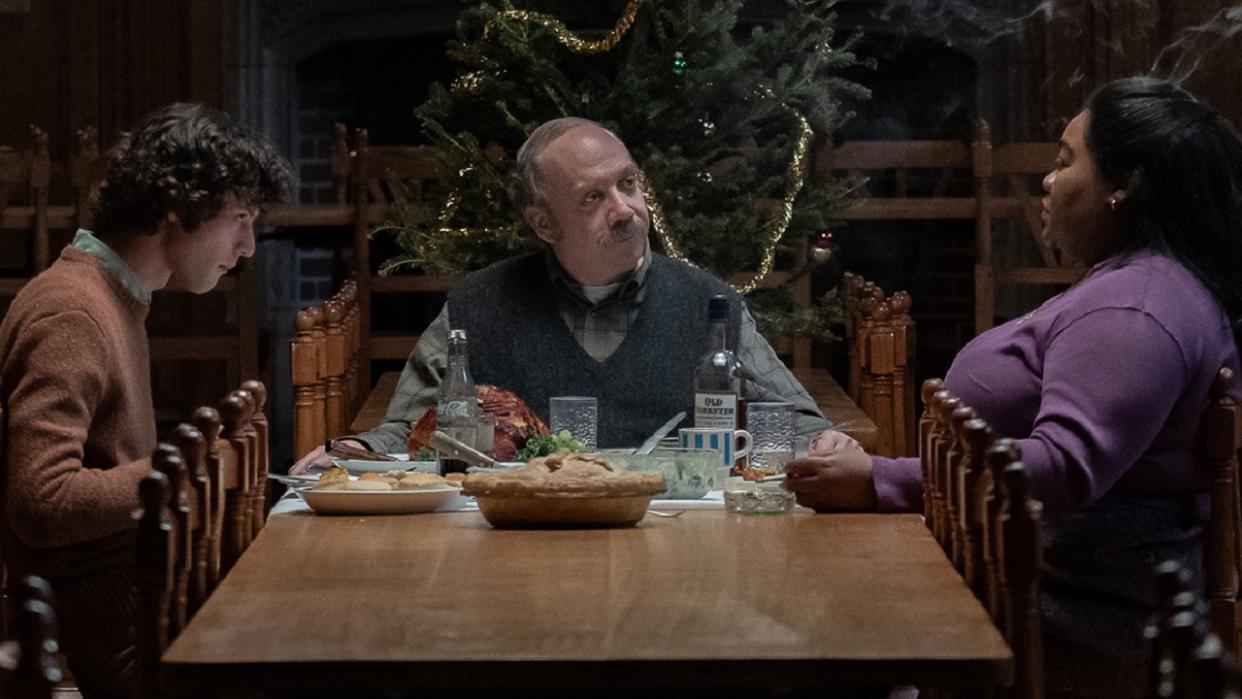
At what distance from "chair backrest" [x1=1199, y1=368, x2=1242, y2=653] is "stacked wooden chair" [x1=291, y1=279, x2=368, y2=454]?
1.88 meters

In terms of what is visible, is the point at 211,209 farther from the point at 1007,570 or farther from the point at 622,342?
the point at 1007,570

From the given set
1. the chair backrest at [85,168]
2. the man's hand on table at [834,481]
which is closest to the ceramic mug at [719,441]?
the man's hand on table at [834,481]

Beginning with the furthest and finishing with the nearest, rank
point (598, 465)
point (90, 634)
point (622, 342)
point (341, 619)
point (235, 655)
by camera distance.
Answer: point (622, 342) < point (90, 634) < point (598, 465) < point (341, 619) < point (235, 655)

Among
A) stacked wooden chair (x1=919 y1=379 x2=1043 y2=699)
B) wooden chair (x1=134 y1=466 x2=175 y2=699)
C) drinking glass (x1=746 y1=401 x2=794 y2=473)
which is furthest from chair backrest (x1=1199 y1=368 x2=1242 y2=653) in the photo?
wooden chair (x1=134 y1=466 x2=175 y2=699)

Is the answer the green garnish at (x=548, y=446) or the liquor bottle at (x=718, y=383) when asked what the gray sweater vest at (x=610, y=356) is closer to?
the liquor bottle at (x=718, y=383)

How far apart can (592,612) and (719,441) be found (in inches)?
37.6

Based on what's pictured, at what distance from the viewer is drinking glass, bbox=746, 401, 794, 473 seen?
109 inches

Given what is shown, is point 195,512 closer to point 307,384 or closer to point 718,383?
point 718,383

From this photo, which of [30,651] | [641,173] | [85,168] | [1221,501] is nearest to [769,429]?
[1221,501]

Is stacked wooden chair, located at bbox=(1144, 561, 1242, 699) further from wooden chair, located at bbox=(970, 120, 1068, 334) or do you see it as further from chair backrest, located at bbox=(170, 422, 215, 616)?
wooden chair, located at bbox=(970, 120, 1068, 334)

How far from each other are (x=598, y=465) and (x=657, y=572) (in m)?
0.35

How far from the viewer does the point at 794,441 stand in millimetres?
2834

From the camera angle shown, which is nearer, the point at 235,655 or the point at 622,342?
the point at 235,655

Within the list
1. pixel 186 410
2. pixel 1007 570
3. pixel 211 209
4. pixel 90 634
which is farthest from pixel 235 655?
pixel 186 410
